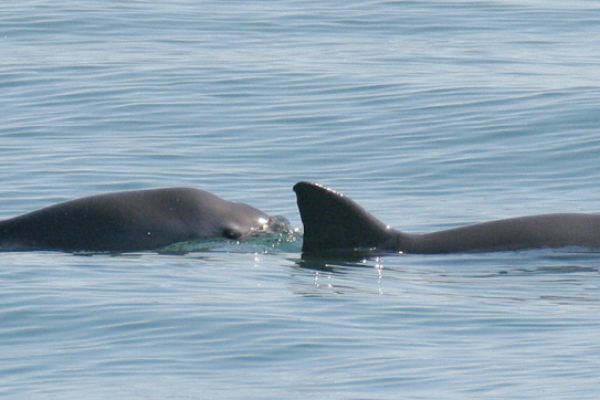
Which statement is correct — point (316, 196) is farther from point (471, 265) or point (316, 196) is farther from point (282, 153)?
point (282, 153)

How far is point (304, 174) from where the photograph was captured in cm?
1845

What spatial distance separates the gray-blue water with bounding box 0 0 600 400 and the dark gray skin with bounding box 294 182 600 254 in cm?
18

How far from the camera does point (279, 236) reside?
535 inches

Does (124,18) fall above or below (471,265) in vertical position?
above

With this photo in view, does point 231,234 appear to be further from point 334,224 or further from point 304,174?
point 304,174

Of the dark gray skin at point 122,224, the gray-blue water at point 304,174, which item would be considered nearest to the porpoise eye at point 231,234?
the dark gray skin at point 122,224

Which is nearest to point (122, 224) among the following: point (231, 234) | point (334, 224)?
point (231, 234)

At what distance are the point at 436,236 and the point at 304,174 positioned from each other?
5.58 metres

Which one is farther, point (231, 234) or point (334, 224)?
point (231, 234)

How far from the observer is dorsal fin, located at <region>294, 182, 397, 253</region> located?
40.2ft

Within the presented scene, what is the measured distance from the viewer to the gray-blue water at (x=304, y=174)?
8953 mm

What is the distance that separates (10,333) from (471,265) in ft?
13.6

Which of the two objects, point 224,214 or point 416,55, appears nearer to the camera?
point 224,214

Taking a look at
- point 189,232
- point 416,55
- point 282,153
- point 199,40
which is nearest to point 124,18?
point 199,40
